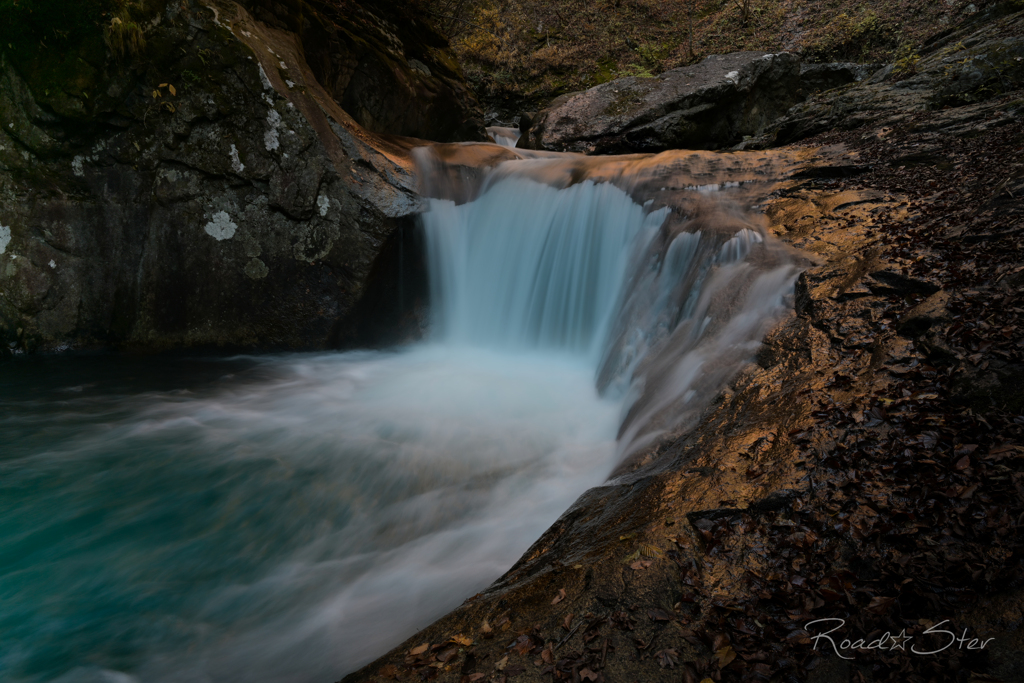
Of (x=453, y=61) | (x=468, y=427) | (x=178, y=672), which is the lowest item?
(x=178, y=672)

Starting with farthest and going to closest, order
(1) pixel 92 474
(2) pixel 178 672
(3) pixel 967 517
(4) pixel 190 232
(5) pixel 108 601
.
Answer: (4) pixel 190 232 → (1) pixel 92 474 → (5) pixel 108 601 → (2) pixel 178 672 → (3) pixel 967 517

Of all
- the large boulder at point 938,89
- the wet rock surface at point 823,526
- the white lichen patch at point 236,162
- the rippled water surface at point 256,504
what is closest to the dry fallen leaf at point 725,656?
the wet rock surface at point 823,526

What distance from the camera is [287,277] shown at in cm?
746

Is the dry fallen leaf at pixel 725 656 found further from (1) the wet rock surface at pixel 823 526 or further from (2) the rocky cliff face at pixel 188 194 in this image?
(2) the rocky cliff face at pixel 188 194

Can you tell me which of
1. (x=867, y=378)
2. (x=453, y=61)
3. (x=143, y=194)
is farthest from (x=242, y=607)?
(x=453, y=61)

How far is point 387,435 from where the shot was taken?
566 centimetres

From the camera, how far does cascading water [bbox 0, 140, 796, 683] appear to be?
340 centimetres

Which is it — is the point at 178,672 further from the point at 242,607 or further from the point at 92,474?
the point at 92,474

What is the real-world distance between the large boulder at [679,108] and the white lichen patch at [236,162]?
7204 mm

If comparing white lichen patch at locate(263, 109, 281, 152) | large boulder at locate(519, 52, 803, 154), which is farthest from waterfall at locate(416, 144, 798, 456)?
large boulder at locate(519, 52, 803, 154)

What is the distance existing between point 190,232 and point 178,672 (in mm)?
5974

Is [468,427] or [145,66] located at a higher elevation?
[145,66]
